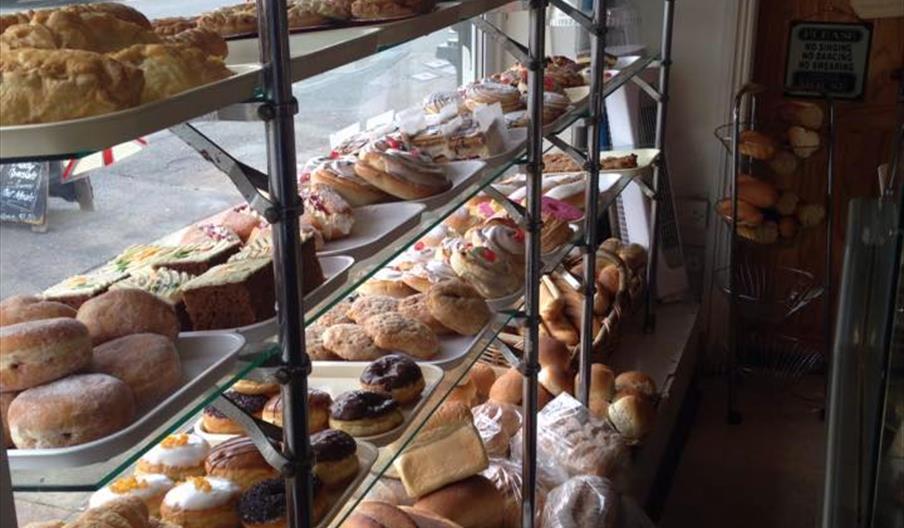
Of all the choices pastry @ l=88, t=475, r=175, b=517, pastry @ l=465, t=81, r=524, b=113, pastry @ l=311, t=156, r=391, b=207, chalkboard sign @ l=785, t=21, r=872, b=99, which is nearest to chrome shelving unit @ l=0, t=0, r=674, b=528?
pastry @ l=311, t=156, r=391, b=207

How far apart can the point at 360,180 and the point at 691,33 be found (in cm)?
246

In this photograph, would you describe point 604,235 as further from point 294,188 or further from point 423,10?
point 294,188

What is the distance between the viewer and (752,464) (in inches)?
131

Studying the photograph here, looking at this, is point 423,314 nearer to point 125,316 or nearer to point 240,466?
point 240,466

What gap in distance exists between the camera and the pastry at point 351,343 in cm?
171

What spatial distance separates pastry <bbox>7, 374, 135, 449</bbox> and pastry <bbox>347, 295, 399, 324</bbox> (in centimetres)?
87

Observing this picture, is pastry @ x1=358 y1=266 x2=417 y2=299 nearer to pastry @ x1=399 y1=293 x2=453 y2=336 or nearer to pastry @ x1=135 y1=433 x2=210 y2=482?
pastry @ x1=399 y1=293 x2=453 y2=336

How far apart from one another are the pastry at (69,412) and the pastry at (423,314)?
912 mm

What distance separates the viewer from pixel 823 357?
3.97 meters

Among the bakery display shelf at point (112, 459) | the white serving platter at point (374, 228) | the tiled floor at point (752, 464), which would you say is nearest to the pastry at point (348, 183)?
the white serving platter at point (374, 228)

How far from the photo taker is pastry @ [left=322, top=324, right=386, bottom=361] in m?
1.71

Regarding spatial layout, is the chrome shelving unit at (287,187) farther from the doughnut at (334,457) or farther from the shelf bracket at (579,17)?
the shelf bracket at (579,17)

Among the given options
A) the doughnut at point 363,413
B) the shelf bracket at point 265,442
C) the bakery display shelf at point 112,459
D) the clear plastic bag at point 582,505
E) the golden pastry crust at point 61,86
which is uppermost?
the golden pastry crust at point 61,86

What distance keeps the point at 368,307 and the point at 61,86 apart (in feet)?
3.55
